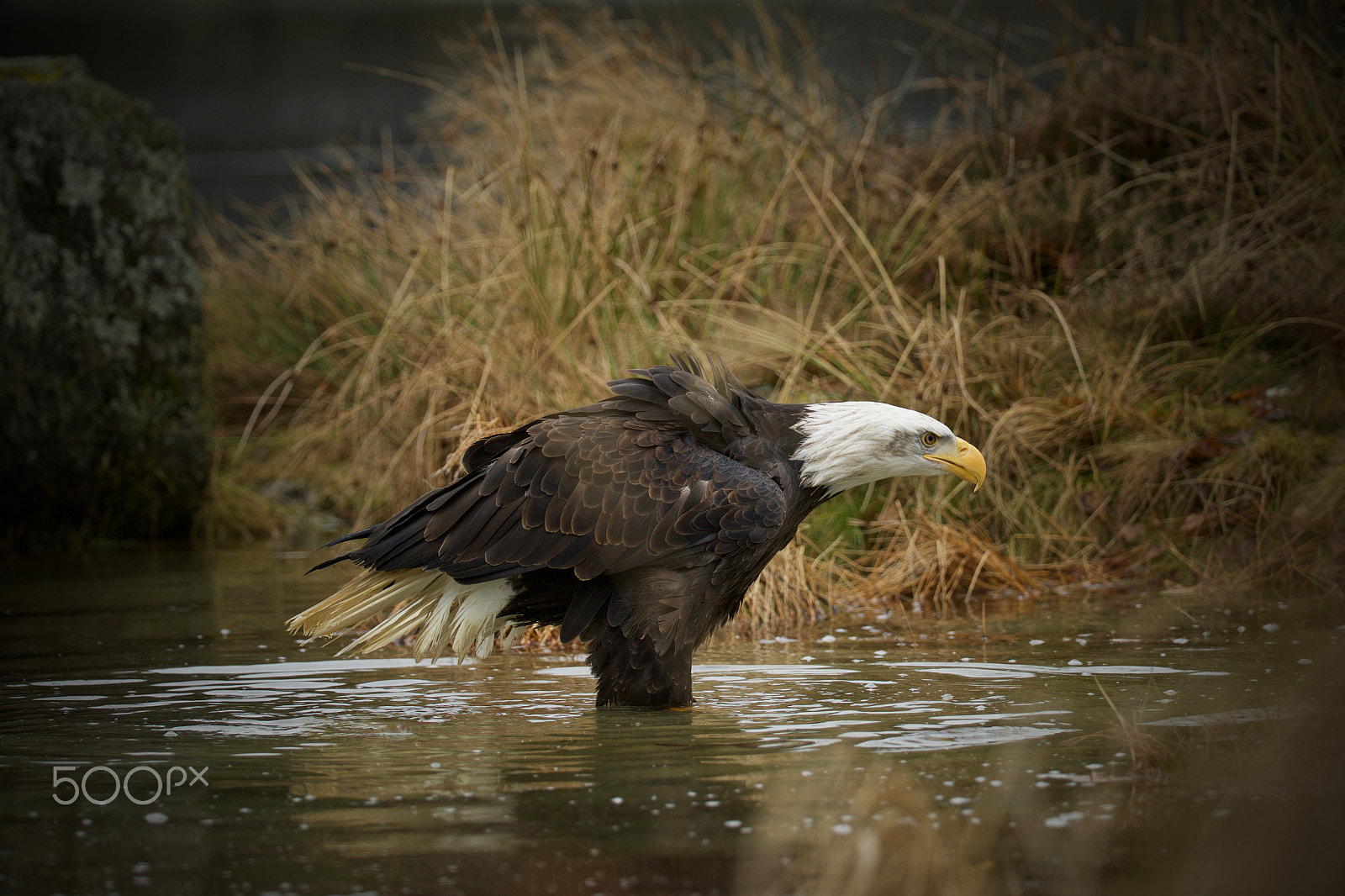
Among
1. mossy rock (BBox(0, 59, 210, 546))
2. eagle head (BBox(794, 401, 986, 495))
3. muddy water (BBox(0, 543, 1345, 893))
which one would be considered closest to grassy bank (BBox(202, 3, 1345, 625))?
mossy rock (BBox(0, 59, 210, 546))

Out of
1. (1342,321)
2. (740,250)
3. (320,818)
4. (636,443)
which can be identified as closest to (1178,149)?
(1342,321)

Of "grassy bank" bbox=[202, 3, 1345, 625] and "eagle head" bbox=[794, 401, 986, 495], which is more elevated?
"grassy bank" bbox=[202, 3, 1345, 625]

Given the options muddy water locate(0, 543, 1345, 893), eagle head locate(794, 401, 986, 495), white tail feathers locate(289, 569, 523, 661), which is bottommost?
muddy water locate(0, 543, 1345, 893)

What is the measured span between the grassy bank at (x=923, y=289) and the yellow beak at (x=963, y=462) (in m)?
1.32

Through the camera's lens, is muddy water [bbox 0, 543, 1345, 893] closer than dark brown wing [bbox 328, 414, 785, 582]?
Yes

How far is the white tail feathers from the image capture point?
428 cm

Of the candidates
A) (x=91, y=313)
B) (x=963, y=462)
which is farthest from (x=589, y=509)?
(x=91, y=313)

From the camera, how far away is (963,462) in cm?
437

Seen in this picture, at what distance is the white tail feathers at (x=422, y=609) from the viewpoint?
4281mm

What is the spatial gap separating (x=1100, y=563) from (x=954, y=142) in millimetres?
3093

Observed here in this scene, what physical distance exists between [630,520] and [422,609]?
2.79 feet

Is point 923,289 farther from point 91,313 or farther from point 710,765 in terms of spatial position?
point 710,765

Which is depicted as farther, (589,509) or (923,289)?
(923,289)

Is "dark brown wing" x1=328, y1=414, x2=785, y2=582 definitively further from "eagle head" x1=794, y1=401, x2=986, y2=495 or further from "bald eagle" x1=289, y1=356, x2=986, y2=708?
"eagle head" x1=794, y1=401, x2=986, y2=495
